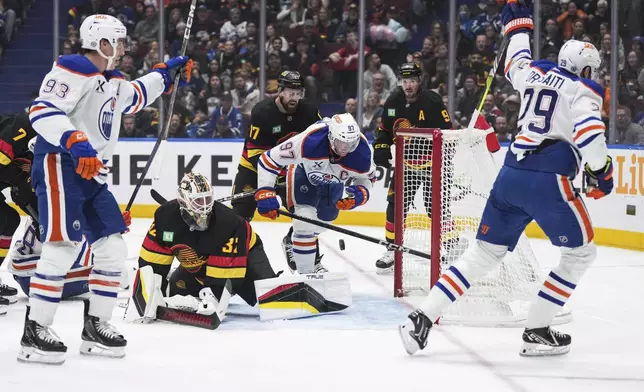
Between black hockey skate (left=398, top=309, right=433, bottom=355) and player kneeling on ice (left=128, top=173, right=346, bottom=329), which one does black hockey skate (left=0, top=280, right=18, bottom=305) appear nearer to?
player kneeling on ice (left=128, top=173, right=346, bottom=329)

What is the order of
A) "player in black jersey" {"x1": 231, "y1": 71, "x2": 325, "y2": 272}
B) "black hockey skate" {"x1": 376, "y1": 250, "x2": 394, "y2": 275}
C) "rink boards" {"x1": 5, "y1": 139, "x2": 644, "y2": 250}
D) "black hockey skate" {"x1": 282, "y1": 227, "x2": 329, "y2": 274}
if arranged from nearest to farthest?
"black hockey skate" {"x1": 282, "y1": 227, "x2": 329, "y2": 274}
"player in black jersey" {"x1": 231, "y1": 71, "x2": 325, "y2": 272}
"black hockey skate" {"x1": 376, "y1": 250, "x2": 394, "y2": 275}
"rink boards" {"x1": 5, "y1": 139, "x2": 644, "y2": 250}

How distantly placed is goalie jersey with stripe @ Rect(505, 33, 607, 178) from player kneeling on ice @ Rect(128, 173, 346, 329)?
1.25m

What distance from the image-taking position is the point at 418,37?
913 cm

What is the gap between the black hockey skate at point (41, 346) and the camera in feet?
11.7

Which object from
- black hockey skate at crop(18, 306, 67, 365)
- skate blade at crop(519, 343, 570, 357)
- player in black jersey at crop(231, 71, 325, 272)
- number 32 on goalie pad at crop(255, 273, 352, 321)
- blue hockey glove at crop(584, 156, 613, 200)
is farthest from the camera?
player in black jersey at crop(231, 71, 325, 272)

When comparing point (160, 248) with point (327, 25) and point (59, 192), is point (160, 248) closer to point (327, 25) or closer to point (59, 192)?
point (59, 192)

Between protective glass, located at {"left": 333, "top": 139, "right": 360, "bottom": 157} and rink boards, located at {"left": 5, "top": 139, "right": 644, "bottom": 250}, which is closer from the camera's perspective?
protective glass, located at {"left": 333, "top": 139, "right": 360, "bottom": 157}

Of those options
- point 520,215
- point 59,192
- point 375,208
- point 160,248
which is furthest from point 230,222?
point 375,208

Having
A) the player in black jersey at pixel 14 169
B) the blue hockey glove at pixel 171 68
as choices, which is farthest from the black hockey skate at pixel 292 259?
the player in black jersey at pixel 14 169

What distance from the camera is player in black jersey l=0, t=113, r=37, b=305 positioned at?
471 cm

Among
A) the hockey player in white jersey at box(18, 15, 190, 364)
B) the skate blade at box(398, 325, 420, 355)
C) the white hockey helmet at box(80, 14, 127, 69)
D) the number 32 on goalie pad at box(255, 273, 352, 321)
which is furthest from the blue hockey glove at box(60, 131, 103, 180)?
the skate blade at box(398, 325, 420, 355)

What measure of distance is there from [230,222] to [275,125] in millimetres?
1602

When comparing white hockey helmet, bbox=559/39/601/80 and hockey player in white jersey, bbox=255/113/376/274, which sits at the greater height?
white hockey helmet, bbox=559/39/601/80

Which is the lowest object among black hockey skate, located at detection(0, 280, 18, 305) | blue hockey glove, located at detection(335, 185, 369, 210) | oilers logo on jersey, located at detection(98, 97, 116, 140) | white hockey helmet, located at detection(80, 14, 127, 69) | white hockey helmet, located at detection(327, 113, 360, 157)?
black hockey skate, located at detection(0, 280, 18, 305)
